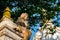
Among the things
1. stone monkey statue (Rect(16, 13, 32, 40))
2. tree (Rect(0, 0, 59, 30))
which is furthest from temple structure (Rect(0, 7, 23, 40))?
tree (Rect(0, 0, 59, 30))

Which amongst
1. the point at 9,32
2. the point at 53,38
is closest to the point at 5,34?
the point at 9,32

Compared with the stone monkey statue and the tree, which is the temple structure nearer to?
the stone monkey statue

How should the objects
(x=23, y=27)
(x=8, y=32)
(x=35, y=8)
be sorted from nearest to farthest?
(x=8, y=32), (x=23, y=27), (x=35, y=8)

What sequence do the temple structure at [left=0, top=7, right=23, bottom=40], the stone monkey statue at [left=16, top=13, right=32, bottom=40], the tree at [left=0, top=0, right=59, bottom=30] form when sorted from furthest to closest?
the tree at [left=0, top=0, right=59, bottom=30] → the stone monkey statue at [left=16, top=13, right=32, bottom=40] → the temple structure at [left=0, top=7, right=23, bottom=40]

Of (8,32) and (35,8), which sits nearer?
(8,32)

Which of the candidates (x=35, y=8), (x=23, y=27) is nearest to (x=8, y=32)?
(x=23, y=27)

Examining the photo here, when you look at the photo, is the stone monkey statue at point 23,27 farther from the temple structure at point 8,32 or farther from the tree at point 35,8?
the tree at point 35,8

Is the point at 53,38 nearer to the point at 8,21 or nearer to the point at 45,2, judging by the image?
the point at 45,2

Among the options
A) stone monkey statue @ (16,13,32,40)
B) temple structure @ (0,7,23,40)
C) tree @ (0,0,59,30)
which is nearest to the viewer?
temple structure @ (0,7,23,40)

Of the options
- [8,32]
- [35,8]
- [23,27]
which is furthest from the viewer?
[35,8]

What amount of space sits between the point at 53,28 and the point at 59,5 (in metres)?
1.59

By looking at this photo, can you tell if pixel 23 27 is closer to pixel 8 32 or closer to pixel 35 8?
pixel 8 32

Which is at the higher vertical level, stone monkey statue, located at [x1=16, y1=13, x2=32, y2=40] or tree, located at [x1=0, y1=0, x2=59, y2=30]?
tree, located at [x1=0, y1=0, x2=59, y2=30]

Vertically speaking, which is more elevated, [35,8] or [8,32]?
[35,8]
